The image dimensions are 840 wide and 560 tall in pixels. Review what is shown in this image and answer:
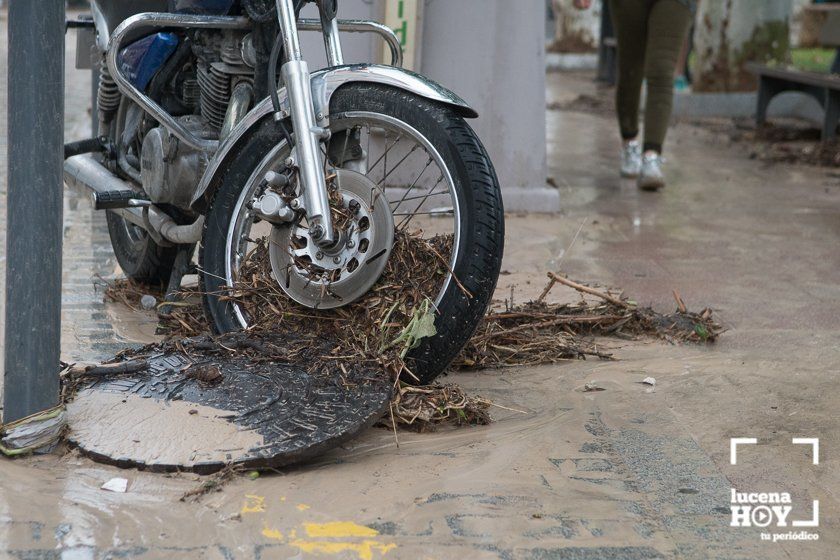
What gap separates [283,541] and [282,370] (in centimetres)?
73

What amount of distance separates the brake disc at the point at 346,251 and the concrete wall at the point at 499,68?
278 cm

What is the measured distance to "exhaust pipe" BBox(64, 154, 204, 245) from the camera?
374 cm

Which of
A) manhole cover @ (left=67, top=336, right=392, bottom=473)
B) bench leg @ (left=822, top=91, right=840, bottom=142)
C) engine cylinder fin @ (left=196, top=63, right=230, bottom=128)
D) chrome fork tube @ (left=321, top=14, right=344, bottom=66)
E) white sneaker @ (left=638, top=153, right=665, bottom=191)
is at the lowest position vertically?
manhole cover @ (left=67, top=336, right=392, bottom=473)

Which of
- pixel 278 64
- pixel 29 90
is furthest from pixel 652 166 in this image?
pixel 29 90

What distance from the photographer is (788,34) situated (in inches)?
457

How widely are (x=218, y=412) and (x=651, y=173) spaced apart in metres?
4.63

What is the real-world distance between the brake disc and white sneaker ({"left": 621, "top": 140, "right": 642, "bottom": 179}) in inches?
181

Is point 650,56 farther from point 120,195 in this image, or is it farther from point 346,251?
point 346,251

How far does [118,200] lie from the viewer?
12.3 ft

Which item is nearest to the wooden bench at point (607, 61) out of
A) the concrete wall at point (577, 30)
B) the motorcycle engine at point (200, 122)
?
the concrete wall at point (577, 30)

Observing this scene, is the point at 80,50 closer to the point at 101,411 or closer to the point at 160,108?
the point at 160,108

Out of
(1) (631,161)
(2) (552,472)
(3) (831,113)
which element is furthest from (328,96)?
(3) (831,113)

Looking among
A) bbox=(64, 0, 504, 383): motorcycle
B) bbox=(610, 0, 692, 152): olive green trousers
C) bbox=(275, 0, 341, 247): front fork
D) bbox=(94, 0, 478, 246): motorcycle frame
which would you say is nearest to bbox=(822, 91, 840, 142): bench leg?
bbox=(610, 0, 692, 152): olive green trousers

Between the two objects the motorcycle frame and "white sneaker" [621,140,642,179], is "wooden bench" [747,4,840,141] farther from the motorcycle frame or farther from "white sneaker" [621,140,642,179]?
the motorcycle frame
